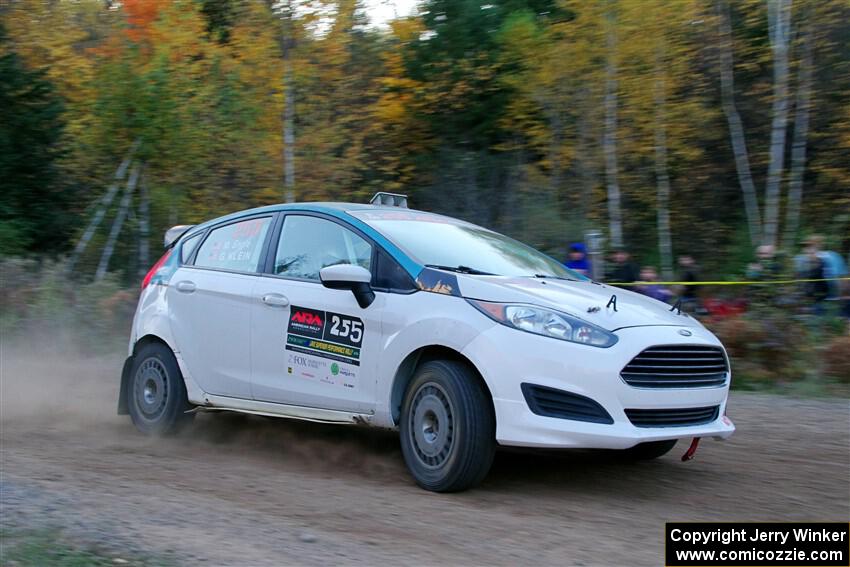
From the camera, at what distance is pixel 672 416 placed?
541 cm

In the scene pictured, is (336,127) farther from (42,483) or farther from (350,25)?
(42,483)

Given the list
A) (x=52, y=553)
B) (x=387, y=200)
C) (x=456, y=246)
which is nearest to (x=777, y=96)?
(x=387, y=200)

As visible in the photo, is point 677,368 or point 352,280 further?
point 352,280

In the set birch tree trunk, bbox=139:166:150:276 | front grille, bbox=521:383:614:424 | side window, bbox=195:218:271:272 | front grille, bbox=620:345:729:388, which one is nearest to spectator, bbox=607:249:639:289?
side window, bbox=195:218:271:272

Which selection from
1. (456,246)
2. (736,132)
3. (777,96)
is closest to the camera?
(456,246)

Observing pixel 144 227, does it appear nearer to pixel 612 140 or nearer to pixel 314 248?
pixel 612 140

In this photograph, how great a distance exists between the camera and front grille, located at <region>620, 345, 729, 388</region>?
17.1 feet

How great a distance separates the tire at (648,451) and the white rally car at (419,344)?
0.01 m

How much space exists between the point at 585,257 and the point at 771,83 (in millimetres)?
11751

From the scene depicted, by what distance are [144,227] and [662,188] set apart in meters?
12.6

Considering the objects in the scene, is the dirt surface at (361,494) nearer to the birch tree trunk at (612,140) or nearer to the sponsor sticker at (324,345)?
the sponsor sticker at (324,345)

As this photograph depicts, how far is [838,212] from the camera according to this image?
20.9 m

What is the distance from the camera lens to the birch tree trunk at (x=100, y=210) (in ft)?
68.6

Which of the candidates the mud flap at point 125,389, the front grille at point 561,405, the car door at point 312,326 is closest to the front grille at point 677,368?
the front grille at point 561,405
